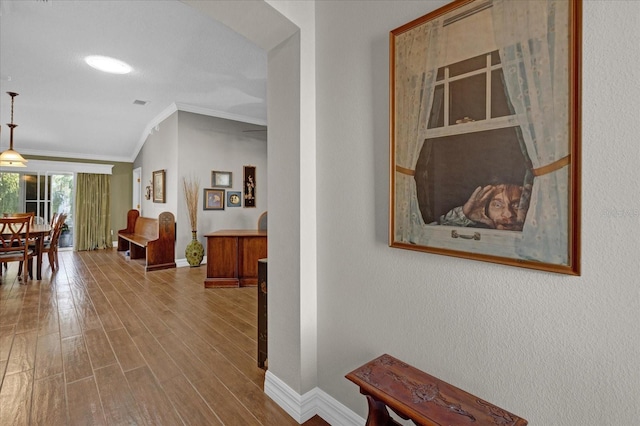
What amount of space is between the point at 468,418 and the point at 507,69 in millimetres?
1152

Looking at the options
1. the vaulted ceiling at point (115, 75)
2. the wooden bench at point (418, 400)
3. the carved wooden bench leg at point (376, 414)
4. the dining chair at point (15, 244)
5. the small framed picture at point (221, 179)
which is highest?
the vaulted ceiling at point (115, 75)

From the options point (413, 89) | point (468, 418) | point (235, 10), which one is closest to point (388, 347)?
point (468, 418)

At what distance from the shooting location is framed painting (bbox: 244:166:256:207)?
646 cm

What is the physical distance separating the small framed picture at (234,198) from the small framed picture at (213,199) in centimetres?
16

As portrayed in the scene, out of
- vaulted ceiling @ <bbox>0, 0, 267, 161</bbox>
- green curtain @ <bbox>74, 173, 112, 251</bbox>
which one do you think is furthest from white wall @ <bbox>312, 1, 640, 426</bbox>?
green curtain @ <bbox>74, 173, 112, 251</bbox>

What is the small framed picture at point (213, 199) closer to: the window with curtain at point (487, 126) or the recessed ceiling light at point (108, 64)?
the recessed ceiling light at point (108, 64)

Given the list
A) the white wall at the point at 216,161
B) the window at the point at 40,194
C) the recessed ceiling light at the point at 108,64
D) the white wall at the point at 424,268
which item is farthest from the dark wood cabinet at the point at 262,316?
the window at the point at 40,194

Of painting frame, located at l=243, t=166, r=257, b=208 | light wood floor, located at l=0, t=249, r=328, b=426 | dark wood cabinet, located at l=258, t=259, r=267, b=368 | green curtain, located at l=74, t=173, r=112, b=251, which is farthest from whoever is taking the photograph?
green curtain, located at l=74, t=173, r=112, b=251

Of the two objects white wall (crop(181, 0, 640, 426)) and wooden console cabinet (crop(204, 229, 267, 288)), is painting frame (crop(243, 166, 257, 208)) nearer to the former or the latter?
wooden console cabinet (crop(204, 229, 267, 288))

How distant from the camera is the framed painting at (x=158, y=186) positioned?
6.19 meters

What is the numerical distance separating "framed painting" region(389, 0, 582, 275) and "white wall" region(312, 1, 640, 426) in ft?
0.18

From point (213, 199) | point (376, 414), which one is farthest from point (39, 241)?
point (376, 414)

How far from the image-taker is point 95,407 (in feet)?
5.86

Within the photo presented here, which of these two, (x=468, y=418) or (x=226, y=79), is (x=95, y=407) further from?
(x=226, y=79)
